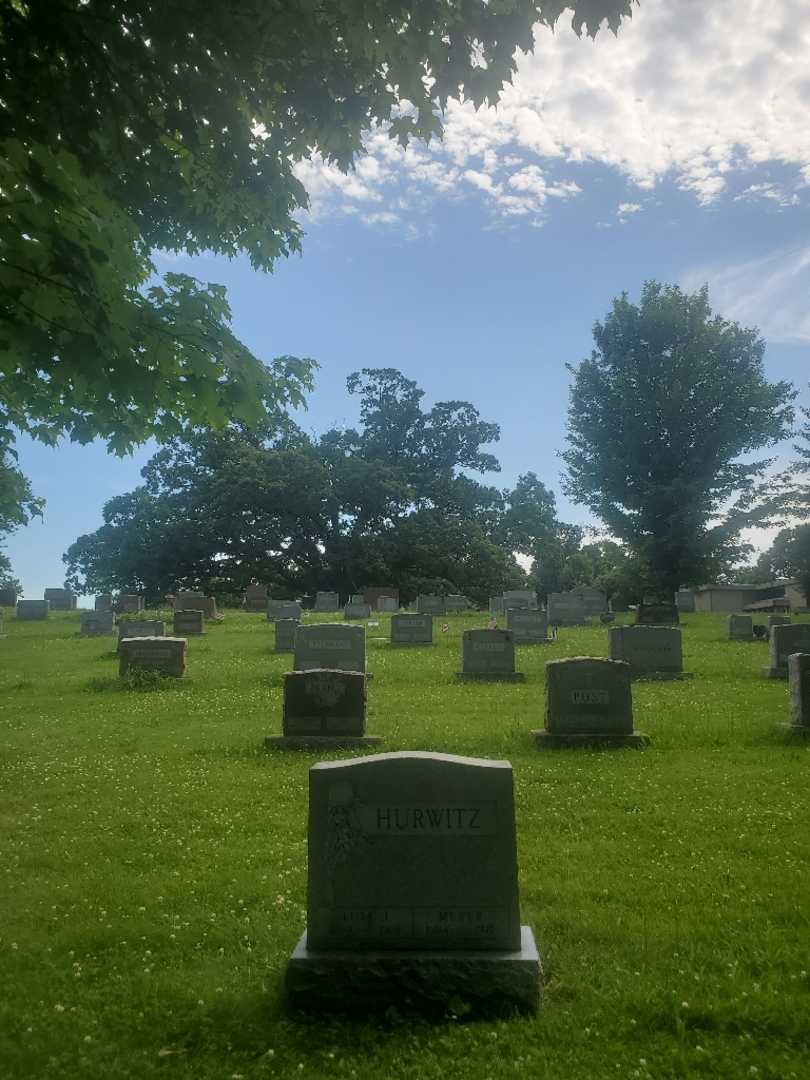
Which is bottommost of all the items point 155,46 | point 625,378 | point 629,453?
point 155,46

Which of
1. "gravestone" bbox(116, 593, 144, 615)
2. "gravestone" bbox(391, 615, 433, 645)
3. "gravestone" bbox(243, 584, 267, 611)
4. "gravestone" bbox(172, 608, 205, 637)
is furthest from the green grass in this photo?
"gravestone" bbox(243, 584, 267, 611)

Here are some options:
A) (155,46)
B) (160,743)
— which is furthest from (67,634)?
(155,46)

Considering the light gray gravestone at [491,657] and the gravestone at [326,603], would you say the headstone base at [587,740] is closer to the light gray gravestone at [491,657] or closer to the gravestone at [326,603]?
the light gray gravestone at [491,657]

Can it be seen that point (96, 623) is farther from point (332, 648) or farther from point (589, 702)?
point (589, 702)

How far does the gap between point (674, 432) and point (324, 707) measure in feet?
112

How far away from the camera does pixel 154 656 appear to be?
17.7 meters

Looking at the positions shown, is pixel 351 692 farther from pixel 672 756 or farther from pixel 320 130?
pixel 320 130

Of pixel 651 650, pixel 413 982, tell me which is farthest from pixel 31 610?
pixel 413 982

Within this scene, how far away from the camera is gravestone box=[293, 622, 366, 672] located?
16672 millimetres

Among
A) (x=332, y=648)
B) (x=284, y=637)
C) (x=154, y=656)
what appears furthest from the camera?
(x=284, y=637)

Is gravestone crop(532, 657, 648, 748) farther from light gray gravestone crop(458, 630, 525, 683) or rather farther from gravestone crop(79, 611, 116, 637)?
gravestone crop(79, 611, 116, 637)

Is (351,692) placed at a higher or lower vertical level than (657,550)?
lower

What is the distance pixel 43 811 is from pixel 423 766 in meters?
5.45

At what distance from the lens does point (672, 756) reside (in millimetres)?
10039
